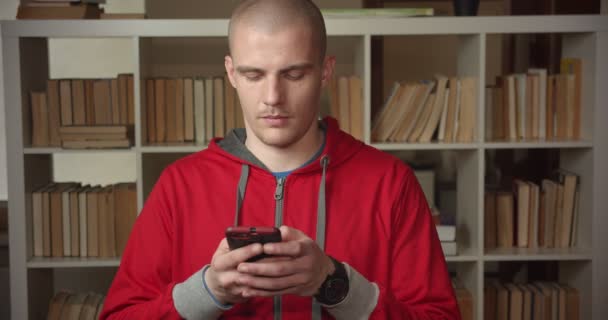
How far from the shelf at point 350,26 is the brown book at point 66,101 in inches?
9.6

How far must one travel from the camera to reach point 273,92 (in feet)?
5.04

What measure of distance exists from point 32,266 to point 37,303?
210mm

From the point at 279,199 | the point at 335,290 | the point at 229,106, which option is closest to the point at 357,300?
the point at 335,290

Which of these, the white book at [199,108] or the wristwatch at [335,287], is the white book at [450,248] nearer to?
the white book at [199,108]

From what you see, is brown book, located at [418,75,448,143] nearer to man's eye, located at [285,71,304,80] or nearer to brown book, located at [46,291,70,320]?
brown book, located at [46,291,70,320]

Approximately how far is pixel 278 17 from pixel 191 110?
1.69m

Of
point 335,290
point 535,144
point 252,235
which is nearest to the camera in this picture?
→ point 252,235

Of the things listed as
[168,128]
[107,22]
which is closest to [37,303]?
[168,128]

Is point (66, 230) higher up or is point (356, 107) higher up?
point (356, 107)

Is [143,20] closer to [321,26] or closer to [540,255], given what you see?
[321,26]

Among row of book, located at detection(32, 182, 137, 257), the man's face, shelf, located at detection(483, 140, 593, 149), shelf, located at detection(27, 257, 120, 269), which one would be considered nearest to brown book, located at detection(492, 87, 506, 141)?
shelf, located at detection(483, 140, 593, 149)

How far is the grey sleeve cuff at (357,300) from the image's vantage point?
1.48 meters

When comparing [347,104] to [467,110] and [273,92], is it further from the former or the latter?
[273,92]

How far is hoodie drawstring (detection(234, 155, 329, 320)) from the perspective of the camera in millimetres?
1628
